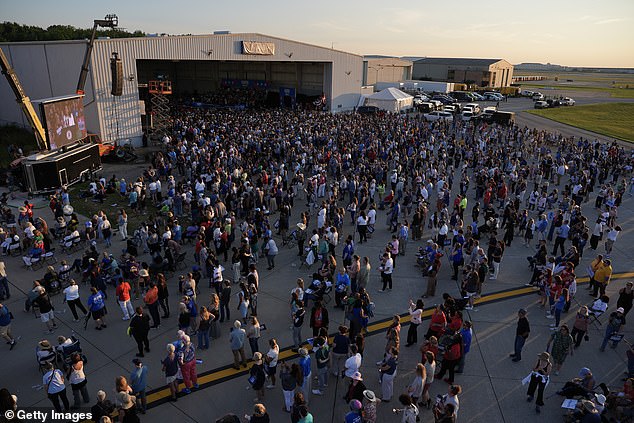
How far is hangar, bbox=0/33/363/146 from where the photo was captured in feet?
92.9

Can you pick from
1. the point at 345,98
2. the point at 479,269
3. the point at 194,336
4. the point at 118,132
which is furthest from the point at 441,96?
the point at 194,336

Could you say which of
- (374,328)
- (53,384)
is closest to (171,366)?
(53,384)

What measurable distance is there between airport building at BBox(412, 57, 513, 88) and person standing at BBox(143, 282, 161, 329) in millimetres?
90612

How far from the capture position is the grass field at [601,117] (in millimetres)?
44662

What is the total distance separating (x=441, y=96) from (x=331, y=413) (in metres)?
61.5

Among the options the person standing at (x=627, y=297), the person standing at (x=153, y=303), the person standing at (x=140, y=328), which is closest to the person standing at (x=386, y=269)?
the person standing at (x=627, y=297)

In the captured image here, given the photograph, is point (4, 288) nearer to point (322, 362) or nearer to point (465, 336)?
point (322, 362)

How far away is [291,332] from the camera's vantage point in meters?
10.8

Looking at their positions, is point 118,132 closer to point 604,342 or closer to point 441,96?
point 604,342

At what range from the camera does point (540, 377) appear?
8133mm

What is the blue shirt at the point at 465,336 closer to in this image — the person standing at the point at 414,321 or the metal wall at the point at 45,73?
the person standing at the point at 414,321

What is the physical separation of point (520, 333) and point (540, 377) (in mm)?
1334

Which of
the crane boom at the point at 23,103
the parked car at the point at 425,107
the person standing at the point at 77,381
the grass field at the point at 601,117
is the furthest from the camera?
the parked car at the point at 425,107

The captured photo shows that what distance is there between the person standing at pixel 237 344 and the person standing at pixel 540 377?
595 cm
